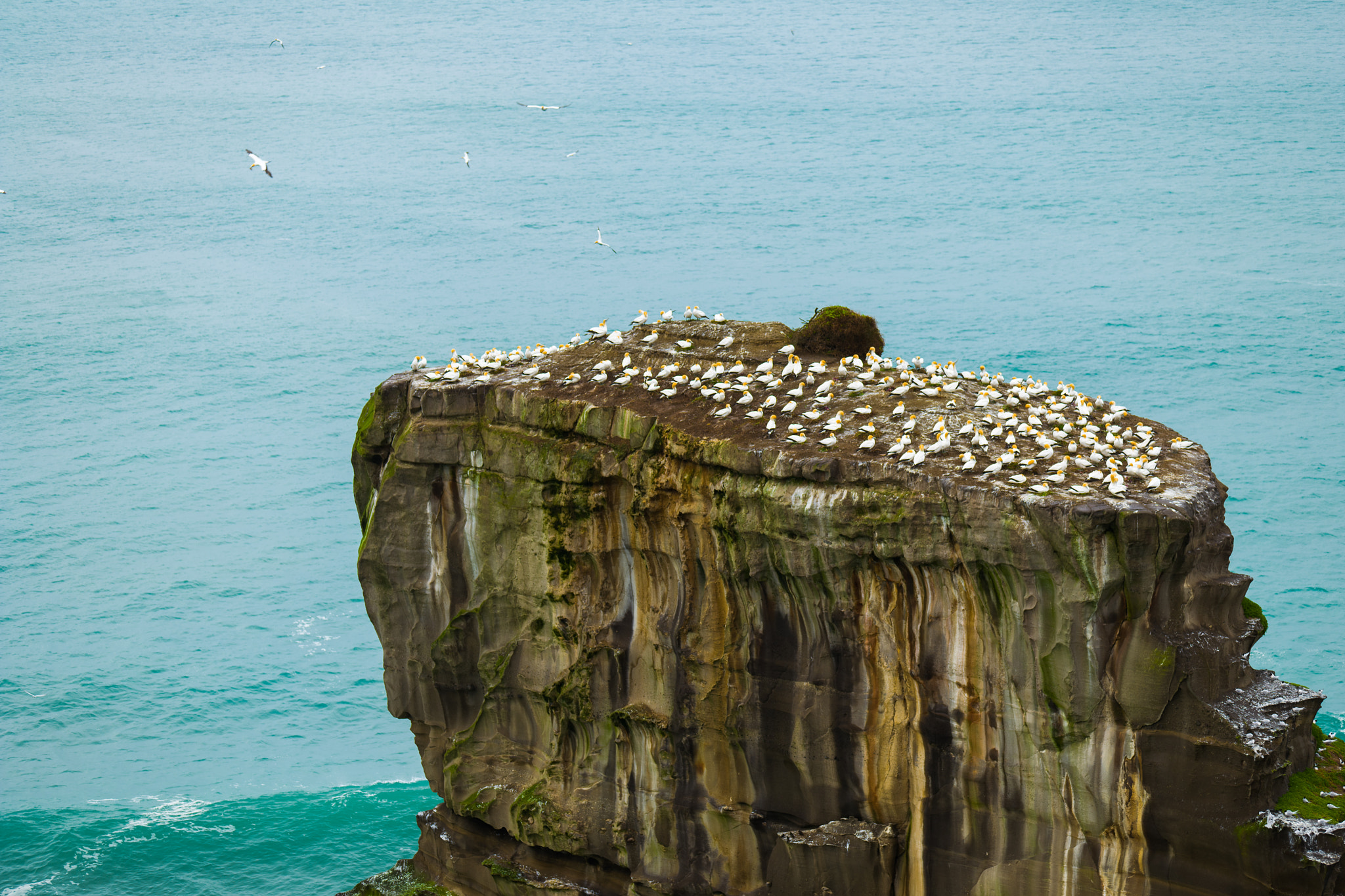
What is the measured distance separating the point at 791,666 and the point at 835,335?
8736 millimetres

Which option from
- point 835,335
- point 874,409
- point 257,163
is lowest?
point 874,409

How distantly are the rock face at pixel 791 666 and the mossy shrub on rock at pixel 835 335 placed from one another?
1.27 metres

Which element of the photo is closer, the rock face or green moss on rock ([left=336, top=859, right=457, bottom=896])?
the rock face

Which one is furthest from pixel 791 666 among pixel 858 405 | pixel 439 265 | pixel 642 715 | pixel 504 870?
pixel 439 265

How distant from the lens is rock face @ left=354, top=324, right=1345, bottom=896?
27547 mm

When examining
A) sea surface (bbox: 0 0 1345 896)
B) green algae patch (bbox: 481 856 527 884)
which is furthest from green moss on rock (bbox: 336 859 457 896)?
sea surface (bbox: 0 0 1345 896)

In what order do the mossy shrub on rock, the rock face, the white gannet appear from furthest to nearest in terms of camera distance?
the white gannet → the mossy shrub on rock → the rock face

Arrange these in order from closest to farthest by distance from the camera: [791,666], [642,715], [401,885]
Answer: [791,666]
[642,715]
[401,885]

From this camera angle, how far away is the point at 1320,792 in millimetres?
29016

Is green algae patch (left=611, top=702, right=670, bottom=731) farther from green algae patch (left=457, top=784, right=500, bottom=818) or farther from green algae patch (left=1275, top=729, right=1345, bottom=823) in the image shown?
green algae patch (left=1275, top=729, right=1345, bottom=823)

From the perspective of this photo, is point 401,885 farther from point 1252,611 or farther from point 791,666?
point 1252,611

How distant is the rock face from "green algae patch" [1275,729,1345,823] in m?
0.46

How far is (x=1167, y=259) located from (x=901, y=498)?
220ft

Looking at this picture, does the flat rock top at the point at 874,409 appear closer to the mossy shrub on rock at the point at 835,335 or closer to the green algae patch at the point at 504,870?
the mossy shrub on rock at the point at 835,335
